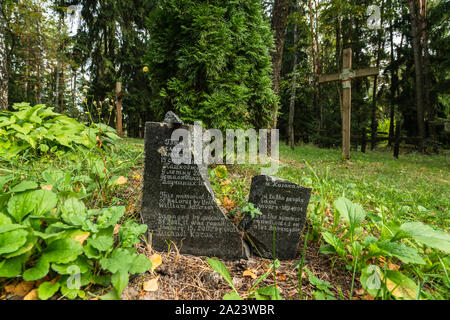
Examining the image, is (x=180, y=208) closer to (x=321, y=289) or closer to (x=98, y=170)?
(x=98, y=170)

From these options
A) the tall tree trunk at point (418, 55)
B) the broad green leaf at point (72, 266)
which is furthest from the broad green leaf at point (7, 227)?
the tall tree trunk at point (418, 55)

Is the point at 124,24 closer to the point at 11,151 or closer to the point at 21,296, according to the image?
the point at 11,151

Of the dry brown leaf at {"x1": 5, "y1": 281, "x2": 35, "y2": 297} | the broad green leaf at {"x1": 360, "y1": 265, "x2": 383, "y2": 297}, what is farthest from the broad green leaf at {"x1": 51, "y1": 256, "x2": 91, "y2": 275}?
the broad green leaf at {"x1": 360, "y1": 265, "x2": 383, "y2": 297}

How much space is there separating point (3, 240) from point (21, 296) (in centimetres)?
33

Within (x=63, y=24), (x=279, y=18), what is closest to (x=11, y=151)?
(x=279, y=18)

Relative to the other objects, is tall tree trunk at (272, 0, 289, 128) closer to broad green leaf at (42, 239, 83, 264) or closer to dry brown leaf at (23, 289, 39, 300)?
broad green leaf at (42, 239, 83, 264)

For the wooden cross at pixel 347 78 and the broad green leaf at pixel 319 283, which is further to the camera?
the wooden cross at pixel 347 78

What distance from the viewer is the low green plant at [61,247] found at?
1.10m

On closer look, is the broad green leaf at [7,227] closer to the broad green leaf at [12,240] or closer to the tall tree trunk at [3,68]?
the broad green leaf at [12,240]

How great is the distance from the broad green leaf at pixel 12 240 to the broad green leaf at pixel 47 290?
0.84 feet

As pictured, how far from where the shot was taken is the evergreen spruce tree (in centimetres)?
330

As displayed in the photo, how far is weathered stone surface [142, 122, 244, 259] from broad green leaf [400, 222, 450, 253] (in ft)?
3.95

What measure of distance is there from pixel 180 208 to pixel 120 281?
2.55 ft

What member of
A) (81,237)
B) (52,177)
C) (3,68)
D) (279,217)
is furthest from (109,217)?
(3,68)
